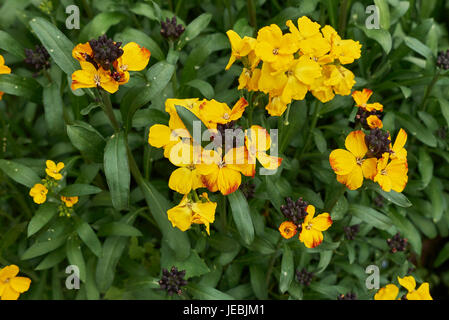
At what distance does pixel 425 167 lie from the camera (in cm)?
269

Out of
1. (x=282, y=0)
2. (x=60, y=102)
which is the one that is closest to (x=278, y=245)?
(x=60, y=102)

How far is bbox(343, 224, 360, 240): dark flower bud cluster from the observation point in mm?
2413

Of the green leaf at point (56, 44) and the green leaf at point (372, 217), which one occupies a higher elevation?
the green leaf at point (56, 44)

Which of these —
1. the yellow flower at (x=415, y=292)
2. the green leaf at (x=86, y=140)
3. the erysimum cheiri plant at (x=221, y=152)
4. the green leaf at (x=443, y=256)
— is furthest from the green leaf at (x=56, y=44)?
the green leaf at (x=443, y=256)

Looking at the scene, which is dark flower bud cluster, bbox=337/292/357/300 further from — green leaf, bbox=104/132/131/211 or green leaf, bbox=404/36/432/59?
green leaf, bbox=404/36/432/59

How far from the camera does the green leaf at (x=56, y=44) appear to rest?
1.90 meters

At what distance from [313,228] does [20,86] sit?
166 centimetres

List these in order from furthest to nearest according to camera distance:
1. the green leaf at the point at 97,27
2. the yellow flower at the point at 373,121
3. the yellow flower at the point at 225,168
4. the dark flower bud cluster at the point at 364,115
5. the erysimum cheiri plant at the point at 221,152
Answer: the green leaf at the point at 97,27, the dark flower bud cluster at the point at 364,115, the yellow flower at the point at 373,121, the erysimum cheiri plant at the point at 221,152, the yellow flower at the point at 225,168

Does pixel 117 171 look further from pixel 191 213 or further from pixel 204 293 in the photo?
pixel 204 293

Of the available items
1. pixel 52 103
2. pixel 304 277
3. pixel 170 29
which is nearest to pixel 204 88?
pixel 170 29

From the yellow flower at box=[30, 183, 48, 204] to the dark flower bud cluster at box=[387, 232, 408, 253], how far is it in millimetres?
1852

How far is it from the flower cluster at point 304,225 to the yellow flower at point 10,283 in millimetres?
1234

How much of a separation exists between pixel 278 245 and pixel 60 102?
1.35 metres

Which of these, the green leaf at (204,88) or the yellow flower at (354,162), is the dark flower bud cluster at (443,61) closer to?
the yellow flower at (354,162)
